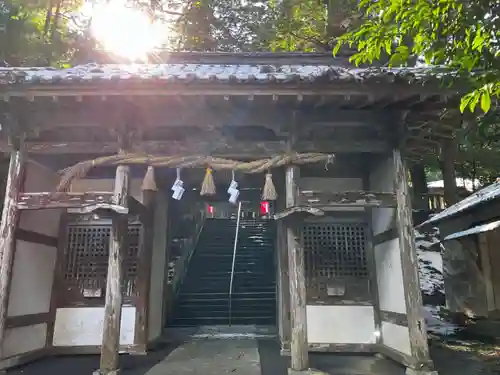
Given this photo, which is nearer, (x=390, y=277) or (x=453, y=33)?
(x=453, y=33)

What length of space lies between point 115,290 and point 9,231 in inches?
73.1

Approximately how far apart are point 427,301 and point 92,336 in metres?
11.3

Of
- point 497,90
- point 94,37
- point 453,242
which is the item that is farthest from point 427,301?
point 94,37

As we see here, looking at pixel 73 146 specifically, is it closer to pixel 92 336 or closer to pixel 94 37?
pixel 92 336

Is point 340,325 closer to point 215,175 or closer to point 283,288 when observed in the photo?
point 283,288

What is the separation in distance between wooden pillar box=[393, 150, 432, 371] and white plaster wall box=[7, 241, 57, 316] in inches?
239

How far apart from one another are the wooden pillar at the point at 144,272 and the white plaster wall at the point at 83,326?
16cm

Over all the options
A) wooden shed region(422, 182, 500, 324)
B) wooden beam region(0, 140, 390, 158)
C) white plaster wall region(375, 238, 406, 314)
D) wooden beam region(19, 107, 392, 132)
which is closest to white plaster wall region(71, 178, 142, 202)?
wooden beam region(0, 140, 390, 158)

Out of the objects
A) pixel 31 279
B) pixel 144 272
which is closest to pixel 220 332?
pixel 144 272

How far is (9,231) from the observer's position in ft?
19.8

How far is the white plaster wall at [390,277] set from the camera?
664cm

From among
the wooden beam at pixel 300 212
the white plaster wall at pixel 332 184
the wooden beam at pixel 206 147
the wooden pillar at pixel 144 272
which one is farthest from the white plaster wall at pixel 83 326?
the white plaster wall at pixel 332 184

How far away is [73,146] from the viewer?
20.9 ft

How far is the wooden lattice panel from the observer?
7.86 metres
